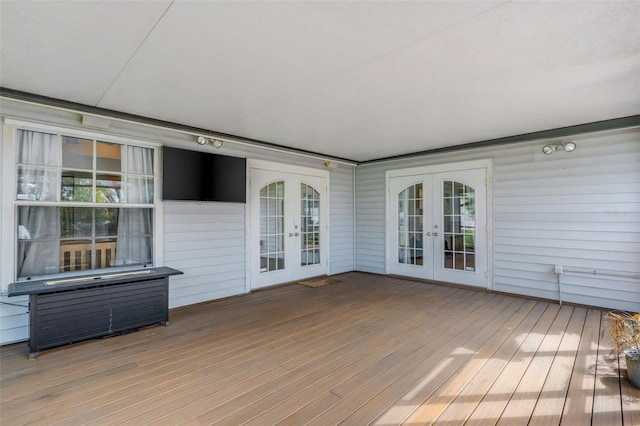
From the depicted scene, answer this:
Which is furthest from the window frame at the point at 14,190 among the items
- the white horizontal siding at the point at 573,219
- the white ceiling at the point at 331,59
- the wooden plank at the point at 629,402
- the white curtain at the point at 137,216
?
the white horizontal siding at the point at 573,219

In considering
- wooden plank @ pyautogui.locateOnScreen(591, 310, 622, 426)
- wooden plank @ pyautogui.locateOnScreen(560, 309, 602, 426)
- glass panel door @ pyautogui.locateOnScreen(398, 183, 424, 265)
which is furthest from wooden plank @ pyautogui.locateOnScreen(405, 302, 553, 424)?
glass panel door @ pyautogui.locateOnScreen(398, 183, 424, 265)

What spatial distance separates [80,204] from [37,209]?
0.38m

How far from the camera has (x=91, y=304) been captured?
10.8 feet

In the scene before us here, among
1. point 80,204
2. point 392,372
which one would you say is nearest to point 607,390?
point 392,372

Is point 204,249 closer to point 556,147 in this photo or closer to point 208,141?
point 208,141

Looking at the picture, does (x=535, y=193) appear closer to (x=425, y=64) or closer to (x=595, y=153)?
(x=595, y=153)

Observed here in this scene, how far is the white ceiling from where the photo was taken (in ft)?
6.52

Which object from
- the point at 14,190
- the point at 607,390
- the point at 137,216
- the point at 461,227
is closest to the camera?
the point at 607,390

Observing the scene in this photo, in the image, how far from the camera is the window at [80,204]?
11.2 ft

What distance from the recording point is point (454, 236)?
19.2 feet

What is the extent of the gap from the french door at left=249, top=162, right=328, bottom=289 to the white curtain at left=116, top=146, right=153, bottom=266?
1630 mm

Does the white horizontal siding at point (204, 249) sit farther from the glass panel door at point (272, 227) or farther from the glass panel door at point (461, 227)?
the glass panel door at point (461, 227)

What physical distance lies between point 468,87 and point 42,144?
4583 mm

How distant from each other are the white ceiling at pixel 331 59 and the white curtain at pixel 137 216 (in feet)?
2.16
